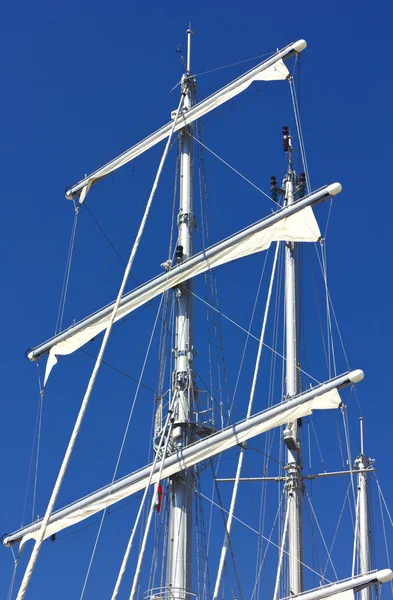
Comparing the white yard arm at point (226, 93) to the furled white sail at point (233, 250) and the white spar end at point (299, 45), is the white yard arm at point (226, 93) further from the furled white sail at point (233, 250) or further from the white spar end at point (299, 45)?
the furled white sail at point (233, 250)

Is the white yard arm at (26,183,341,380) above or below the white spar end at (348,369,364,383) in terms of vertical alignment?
above

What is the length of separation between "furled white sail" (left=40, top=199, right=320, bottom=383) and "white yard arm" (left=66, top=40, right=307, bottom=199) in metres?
4.62

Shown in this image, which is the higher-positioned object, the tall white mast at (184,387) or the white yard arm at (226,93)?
the white yard arm at (226,93)

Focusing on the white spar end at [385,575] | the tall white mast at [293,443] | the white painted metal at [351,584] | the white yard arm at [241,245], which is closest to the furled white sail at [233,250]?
the white yard arm at [241,245]

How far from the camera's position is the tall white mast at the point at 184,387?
32.2 metres

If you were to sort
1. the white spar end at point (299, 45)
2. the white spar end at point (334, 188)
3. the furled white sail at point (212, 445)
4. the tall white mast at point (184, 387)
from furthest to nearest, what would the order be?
the white spar end at point (299, 45)
the white spar end at point (334, 188)
the furled white sail at point (212, 445)
the tall white mast at point (184, 387)

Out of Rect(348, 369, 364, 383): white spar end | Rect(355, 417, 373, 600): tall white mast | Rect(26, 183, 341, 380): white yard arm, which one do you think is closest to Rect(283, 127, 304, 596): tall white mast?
Rect(26, 183, 341, 380): white yard arm

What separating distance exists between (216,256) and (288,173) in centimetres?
857

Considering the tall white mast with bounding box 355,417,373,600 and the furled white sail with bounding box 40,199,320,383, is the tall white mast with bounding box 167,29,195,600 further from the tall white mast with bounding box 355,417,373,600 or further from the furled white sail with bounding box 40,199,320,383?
the tall white mast with bounding box 355,417,373,600

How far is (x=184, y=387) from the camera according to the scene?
3528 centimetres

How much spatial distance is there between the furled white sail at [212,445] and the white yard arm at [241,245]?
4.68 m

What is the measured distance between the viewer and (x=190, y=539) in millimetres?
32750

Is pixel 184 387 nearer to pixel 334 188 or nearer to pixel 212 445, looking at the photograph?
pixel 212 445

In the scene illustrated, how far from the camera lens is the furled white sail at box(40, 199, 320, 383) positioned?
36.9 m
